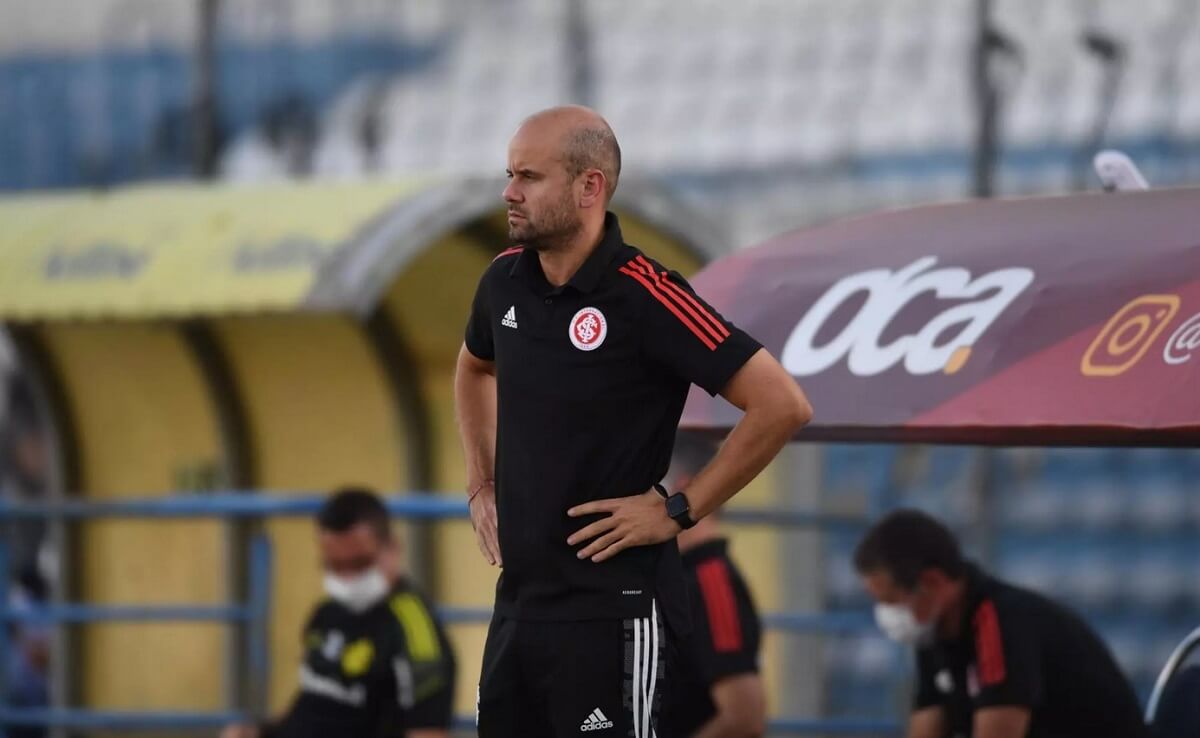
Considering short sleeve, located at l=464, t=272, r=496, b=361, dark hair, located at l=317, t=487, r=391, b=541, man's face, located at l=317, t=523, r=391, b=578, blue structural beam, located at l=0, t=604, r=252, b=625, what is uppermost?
short sleeve, located at l=464, t=272, r=496, b=361

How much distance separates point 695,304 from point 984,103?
14.8 ft

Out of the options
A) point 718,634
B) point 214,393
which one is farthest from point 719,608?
point 214,393

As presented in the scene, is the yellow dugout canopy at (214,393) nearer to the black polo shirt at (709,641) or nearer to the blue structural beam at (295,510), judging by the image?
the blue structural beam at (295,510)

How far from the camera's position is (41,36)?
41.5 feet

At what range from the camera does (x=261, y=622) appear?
8.56 metres

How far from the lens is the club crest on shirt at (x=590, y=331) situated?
13.8 ft

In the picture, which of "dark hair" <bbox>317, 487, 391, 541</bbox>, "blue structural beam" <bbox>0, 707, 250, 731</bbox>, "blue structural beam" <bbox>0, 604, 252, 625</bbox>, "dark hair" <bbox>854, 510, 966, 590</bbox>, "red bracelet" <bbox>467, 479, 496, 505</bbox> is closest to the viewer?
"red bracelet" <bbox>467, 479, 496, 505</bbox>

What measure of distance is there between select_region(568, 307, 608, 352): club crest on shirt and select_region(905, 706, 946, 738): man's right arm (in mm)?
2550

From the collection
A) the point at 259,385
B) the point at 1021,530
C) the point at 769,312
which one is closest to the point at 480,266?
the point at 259,385

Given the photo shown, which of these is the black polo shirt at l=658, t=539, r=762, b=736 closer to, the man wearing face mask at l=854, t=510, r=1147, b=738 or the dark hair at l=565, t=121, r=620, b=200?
the man wearing face mask at l=854, t=510, r=1147, b=738

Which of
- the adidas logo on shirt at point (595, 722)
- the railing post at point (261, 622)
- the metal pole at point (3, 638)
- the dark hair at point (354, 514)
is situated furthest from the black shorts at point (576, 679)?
the metal pole at point (3, 638)

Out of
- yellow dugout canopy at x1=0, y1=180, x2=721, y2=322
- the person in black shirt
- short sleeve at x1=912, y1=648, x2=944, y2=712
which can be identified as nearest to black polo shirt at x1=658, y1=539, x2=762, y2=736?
the person in black shirt

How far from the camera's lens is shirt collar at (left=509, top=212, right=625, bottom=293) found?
4.25 meters

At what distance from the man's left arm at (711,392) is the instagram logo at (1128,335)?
83 cm
